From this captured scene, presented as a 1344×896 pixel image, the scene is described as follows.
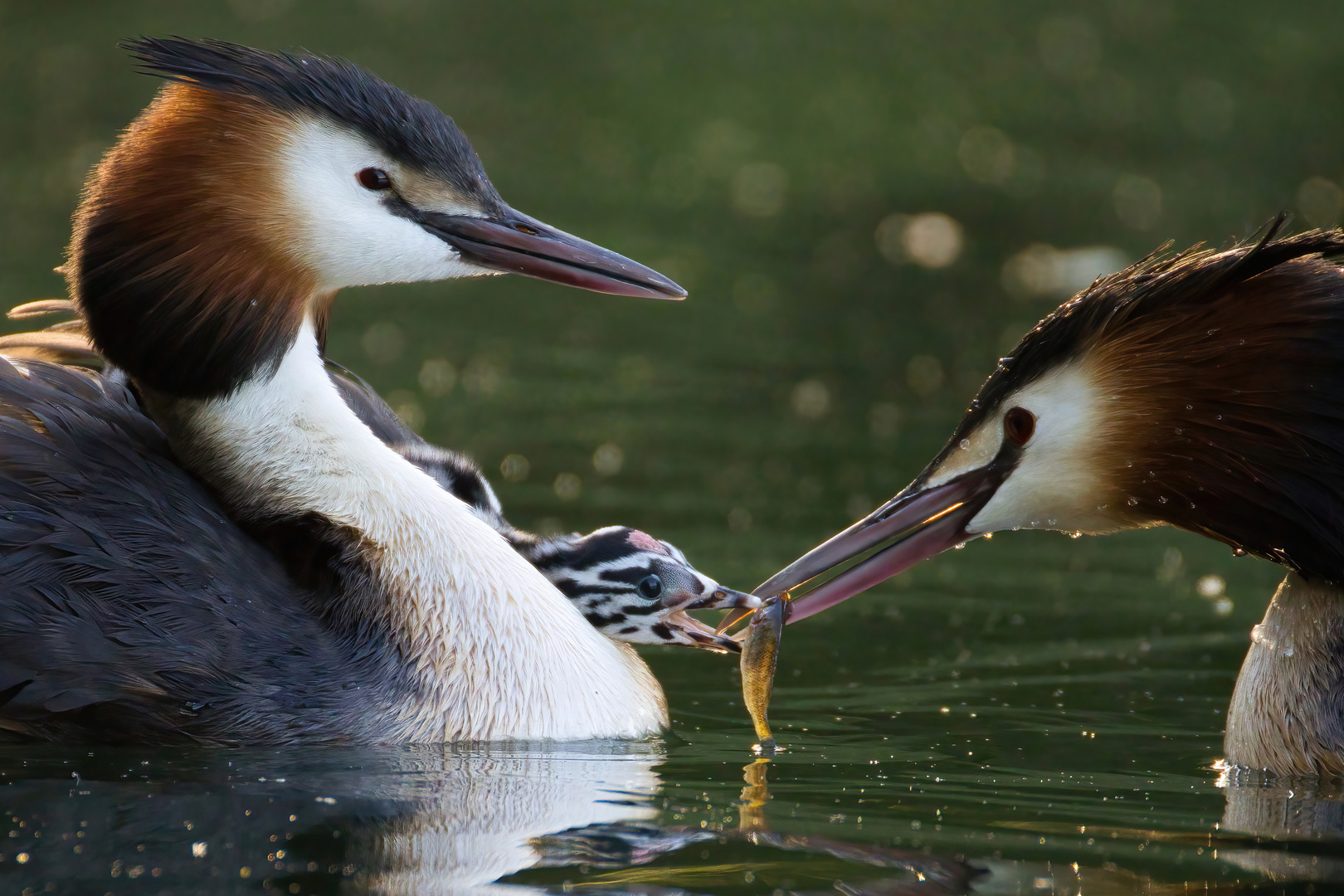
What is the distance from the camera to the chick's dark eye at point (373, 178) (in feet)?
17.9

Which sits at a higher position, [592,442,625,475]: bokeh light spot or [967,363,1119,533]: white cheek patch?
[592,442,625,475]: bokeh light spot

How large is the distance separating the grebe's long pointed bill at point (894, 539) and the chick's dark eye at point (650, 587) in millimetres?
364

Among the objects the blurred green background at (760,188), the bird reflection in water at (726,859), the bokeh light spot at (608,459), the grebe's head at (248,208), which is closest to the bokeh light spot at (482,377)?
the blurred green background at (760,188)

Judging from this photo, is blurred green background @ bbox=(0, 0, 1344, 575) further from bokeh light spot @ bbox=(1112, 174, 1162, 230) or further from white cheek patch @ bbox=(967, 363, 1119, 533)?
white cheek patch @ bbox=(967, 363, 1119, 533)

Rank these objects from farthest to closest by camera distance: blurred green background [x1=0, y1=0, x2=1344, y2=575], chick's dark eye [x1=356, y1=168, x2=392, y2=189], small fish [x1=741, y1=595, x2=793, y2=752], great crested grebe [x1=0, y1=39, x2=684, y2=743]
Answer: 1. blurred green background [x1=0, y1=0, x2=1344, y2=575]
2. small fish [x1=741, y1=595, x2=793, y2=752]
3. chick's dark eye [x1=356, y1=168, x2=392, y2=189]
4. great crested grebe [x1=0, y1=39, x2=684, y2=743]

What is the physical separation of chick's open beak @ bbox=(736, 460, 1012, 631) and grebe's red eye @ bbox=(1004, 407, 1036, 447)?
20 cm

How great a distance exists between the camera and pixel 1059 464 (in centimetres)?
544

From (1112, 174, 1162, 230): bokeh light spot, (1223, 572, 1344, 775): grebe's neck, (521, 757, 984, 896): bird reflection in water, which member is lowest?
(521, 757, 984, 896): bird reflection in water

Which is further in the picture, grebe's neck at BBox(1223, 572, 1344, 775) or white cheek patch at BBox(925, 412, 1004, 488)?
white cheek patch at BBox(925, 412, 1004, 488)

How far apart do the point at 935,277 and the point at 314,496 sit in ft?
27.3

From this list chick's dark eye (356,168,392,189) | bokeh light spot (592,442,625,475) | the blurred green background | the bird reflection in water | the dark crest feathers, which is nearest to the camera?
the bird reflection in water

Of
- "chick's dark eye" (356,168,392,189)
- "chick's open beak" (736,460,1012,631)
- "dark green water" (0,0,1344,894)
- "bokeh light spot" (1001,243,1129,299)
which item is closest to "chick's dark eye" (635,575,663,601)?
"chick's open beak" (736,460,1012,631)

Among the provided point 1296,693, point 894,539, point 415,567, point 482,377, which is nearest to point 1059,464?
point 894,539

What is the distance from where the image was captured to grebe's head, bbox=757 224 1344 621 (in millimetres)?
5023
